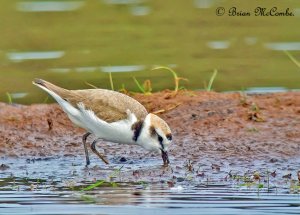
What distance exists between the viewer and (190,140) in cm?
1261

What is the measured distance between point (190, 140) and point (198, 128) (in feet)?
1.32

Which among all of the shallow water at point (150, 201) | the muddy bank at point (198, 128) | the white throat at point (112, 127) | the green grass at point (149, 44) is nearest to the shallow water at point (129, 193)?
the shallow water at point (150, 201)

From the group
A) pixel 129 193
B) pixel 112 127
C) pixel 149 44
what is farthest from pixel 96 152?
pixel 149 44

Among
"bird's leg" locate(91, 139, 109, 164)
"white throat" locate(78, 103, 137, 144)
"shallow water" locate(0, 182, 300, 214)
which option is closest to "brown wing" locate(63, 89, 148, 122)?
"white throat" locate(78, 103, 137, 144)

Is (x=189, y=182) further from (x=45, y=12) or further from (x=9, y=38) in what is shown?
(x=45, y=12)

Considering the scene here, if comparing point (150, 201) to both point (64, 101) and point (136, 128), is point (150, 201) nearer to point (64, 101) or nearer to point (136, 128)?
point (136, 128)

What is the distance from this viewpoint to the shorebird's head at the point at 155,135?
38.9 feet

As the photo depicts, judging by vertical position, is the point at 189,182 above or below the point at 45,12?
Answer: below

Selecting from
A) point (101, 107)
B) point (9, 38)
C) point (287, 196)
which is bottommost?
point (287, 196)

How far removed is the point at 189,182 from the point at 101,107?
1.55m

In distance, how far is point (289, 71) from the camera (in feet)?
54.3

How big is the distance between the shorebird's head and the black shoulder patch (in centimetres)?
2

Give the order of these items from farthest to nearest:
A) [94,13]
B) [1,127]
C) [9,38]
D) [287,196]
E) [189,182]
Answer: [94,13] → [9,38] → [1,127] → [189,182] → [287,196]

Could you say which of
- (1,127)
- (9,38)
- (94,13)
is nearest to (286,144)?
(1,127)
